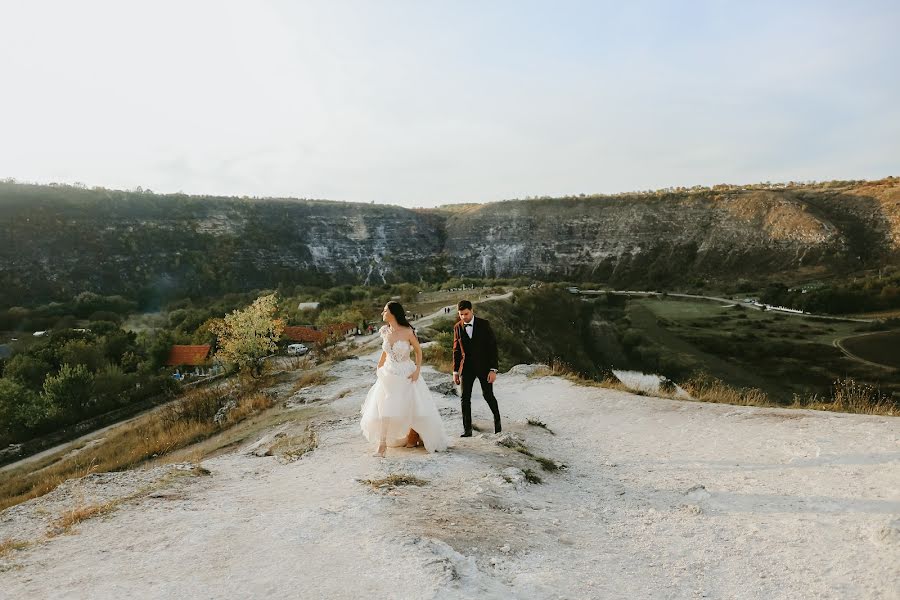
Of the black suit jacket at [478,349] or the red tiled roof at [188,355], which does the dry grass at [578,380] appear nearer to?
the black suit jacket at [478,349]

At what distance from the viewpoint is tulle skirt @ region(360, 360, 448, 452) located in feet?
23.3

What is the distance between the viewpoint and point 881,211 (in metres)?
68.4

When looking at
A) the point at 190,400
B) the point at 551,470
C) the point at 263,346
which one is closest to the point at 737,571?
the point at 551,470

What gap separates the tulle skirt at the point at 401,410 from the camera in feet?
23.3

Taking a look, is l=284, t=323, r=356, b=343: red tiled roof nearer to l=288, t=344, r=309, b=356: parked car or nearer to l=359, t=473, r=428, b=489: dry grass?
l=288, t=344, r=309, b=356: parked car

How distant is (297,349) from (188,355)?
6.29 m

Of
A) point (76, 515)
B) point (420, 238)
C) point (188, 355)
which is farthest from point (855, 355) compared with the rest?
point (420, 238)

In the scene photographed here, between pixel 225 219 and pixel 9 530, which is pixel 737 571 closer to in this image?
pixel 9 530

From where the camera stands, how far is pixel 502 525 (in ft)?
15.9

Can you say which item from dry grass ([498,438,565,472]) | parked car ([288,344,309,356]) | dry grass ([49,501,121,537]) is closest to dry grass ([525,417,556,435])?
dry grass ([498,438,565,472])

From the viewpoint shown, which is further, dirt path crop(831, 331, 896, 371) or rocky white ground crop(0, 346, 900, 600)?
dirt path crop(831, 331, 896, 371)

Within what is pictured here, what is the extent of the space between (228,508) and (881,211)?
88211 millimetres

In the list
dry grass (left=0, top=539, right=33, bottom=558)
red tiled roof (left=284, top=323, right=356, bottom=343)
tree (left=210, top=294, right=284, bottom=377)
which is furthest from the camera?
red tiled roof (left=284, top=323, right=356, bottom=343)

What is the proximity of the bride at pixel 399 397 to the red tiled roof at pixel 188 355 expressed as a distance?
25299mm
